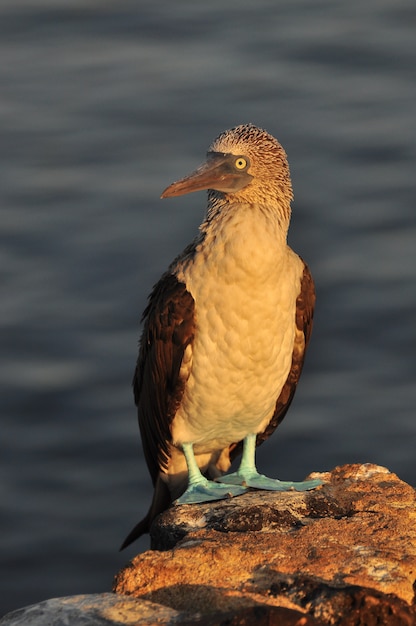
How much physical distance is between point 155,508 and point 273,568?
78.9 inches

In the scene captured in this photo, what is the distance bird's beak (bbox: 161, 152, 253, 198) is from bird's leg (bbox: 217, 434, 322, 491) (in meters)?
1.35

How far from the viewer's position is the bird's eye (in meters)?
6.60

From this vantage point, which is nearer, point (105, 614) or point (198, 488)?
point (105, 614)

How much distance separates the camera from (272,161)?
6711mm

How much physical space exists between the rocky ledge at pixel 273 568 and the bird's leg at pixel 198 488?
127 mm

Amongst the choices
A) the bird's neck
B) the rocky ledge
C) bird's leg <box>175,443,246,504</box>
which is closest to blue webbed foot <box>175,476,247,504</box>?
bird's leg <box>175,443,246,504</box>

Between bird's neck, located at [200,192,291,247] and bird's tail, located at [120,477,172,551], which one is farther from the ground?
bird's neck, located at [200,192,291,247]

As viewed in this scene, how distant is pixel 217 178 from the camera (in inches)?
258

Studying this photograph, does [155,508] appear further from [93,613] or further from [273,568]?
[93,613]

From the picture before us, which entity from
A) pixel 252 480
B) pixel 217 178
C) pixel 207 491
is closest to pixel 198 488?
pixel 207 491

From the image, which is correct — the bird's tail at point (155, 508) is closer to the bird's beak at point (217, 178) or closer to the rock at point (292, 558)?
the rock at point (292, 558)

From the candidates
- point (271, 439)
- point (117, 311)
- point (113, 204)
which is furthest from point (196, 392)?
point (113, 204)

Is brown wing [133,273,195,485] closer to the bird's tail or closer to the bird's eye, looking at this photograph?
the bird's tail

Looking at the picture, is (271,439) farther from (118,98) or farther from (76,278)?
(118,98)
